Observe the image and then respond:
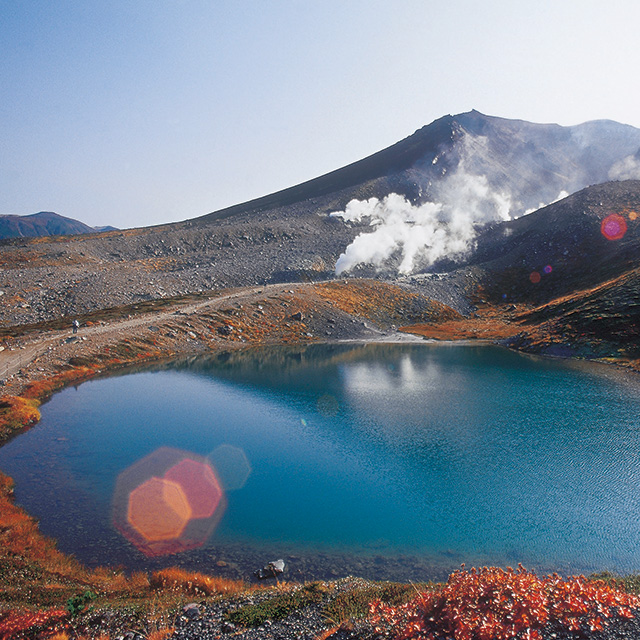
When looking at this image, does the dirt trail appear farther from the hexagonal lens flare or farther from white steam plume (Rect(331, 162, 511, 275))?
white steam plume (Rect(331, 162, 511, 275))

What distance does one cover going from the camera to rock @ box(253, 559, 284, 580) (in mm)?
18734

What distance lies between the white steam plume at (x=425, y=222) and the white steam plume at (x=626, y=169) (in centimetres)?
5622

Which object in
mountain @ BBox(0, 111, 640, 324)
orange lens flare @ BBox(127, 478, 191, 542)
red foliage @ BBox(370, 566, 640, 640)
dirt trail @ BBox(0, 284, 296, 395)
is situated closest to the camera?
red foliage @ BBox(370, 566, 640, 640)

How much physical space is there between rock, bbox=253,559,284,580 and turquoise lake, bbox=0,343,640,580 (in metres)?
0.73

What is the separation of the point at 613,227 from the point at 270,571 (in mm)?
123380

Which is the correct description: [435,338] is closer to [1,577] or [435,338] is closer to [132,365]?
[132,365]

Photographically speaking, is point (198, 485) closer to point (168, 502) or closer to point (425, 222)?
point (168, 502)

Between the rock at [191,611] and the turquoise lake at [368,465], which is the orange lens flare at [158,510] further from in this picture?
the rock at [191,611]

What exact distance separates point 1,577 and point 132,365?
48923mm

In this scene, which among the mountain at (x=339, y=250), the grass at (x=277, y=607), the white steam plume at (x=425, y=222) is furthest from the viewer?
the white steam plume at (x=425, y=222)

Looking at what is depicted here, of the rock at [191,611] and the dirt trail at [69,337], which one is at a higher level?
the dirt trail at [69,337]

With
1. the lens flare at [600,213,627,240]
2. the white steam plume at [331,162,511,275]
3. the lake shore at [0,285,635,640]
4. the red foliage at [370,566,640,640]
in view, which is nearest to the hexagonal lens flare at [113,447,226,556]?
the lake shore at [0,285,635,640]

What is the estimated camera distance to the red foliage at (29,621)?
40.2 feet

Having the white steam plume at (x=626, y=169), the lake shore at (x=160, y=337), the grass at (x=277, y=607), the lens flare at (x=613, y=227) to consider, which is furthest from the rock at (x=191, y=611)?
the white steam plume at (x=626, y=169)
